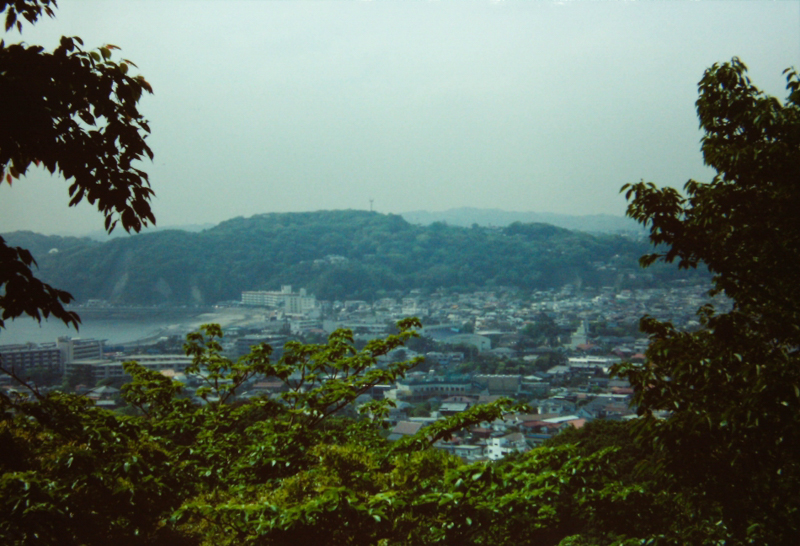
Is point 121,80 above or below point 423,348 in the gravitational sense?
above

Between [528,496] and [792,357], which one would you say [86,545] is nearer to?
[528,496]

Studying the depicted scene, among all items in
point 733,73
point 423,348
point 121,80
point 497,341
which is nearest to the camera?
point 121,80

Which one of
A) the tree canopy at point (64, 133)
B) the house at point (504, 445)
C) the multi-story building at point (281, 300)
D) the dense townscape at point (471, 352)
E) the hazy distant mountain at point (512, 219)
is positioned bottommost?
the house at point (504, 445)

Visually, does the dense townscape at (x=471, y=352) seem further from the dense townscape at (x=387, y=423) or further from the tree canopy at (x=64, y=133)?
the tree canopy at (x=64, y=133)

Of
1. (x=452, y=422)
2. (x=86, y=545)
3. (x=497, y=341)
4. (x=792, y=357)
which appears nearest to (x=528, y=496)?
(x=452, y=422)

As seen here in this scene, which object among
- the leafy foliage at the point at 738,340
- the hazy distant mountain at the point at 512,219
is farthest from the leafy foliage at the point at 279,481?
the hazy distant mountain at the point at 512,219

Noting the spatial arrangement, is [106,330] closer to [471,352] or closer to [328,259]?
[471,352]

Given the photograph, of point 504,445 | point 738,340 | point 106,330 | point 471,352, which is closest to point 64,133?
point 738,340
